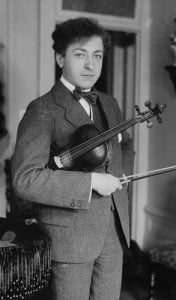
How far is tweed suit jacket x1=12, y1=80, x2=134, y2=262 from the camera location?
1.69 metres

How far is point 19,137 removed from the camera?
69.7 inches

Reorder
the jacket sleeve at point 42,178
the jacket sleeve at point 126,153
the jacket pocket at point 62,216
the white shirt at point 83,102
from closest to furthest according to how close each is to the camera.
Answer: the jacket sleeve at point 42,178 → the jacket pocket at point 62,216 → the white shirt at point 83,102 → the jacket sleeve at point 126,153

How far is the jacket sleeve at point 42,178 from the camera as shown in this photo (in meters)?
1.68

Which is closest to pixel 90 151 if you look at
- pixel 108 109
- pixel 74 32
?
pixel 108 109

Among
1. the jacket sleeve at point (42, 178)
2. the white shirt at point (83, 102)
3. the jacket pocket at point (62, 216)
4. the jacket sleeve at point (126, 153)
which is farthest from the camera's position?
the jacket sleeve at point (126, 153)

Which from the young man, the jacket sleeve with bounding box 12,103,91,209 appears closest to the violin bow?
the young man

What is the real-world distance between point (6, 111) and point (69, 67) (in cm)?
219

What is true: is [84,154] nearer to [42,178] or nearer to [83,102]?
[42,178]

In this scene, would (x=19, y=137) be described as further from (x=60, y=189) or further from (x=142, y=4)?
(x=142, y=4)

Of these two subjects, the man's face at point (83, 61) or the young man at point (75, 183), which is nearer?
the young man at point (75, 183)

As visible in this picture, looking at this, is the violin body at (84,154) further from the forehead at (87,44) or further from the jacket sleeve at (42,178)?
the forehead at (87,44)

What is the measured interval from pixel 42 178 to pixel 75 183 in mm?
121

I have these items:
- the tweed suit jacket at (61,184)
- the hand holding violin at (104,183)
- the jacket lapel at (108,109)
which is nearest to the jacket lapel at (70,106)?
the tweed suit jacket at (61,184)

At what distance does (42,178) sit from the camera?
1.68 meters
